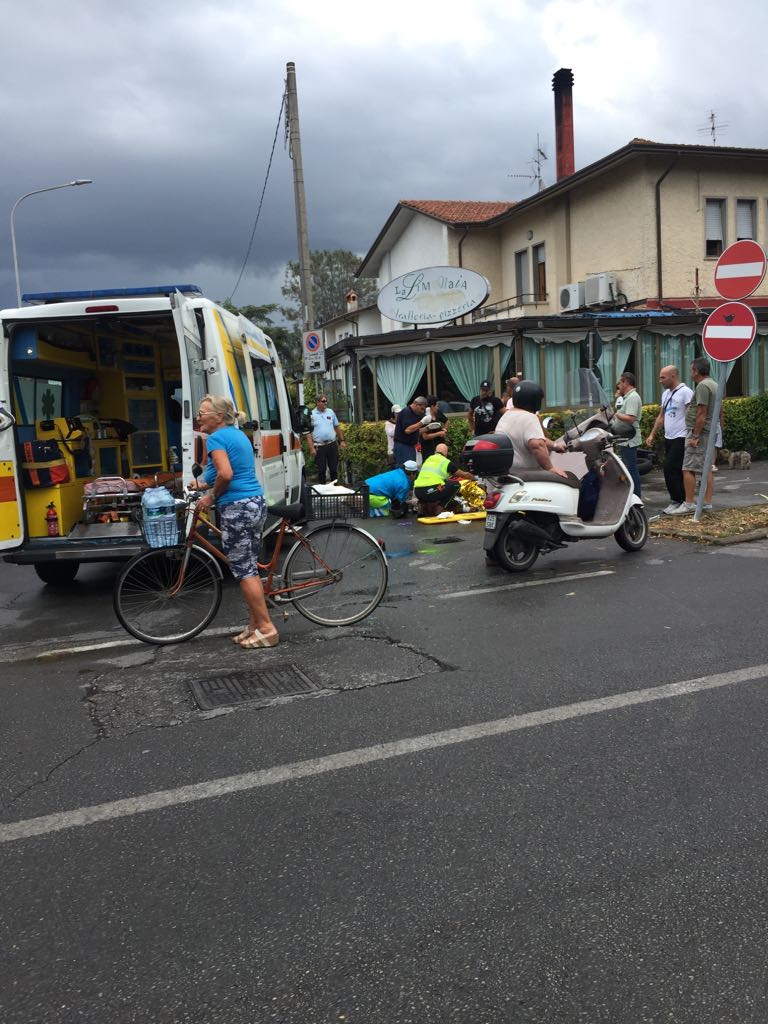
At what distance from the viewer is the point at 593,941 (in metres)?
2.53

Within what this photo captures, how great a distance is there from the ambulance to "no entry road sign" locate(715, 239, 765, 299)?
5.16 metres

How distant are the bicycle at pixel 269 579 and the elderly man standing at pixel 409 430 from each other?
657 cm

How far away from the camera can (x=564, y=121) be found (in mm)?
28688

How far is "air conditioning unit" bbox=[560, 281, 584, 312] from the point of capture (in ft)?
74.2

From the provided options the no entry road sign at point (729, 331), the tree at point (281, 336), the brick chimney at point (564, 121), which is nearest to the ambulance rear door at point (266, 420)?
the no entry road sign at point (729, 331)

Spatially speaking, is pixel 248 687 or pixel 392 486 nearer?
pixel 248 687

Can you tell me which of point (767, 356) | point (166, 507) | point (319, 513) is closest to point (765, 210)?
point (767, 356)

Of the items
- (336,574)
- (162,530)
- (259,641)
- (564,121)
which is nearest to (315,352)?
(162,530)

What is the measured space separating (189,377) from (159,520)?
4.23ft

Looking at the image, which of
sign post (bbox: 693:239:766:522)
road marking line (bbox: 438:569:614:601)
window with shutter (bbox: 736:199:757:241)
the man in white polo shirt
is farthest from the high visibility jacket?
window with shutter (bbox: 736:199:757:241)

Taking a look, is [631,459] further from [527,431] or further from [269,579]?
[269,579]

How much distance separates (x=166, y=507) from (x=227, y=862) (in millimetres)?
3766

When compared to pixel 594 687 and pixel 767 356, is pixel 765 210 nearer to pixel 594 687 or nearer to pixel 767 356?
pixel 767 356

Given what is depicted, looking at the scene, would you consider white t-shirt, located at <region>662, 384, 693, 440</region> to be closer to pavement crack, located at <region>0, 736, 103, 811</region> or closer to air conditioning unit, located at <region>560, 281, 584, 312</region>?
pavement crack, located at <region>0, 736, 103, 811</region>
